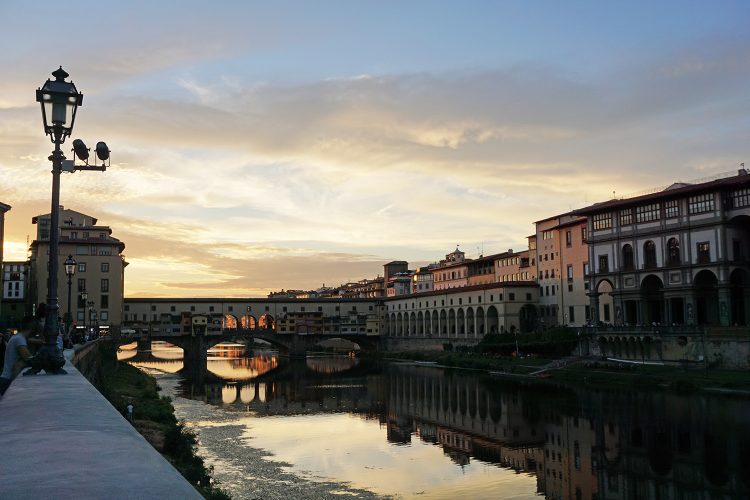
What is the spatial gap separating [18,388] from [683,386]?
49.9m

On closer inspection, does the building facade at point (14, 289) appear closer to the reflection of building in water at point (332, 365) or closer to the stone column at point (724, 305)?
the reflection of building in water at point (332, 365)

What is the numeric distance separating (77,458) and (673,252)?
65675mm

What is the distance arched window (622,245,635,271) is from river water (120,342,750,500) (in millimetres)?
17182

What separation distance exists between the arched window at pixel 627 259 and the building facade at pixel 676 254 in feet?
0.33

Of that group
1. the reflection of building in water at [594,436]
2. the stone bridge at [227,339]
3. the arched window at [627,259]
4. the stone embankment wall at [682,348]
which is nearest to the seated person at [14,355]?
the reflection of building in water at [594,436]

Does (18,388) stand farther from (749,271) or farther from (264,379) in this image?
(264,379)

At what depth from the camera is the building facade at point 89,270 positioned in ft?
316

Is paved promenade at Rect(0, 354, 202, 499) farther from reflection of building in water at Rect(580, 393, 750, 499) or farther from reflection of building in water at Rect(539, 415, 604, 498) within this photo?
reflection of building in water at Rect(580, 393, 750, 499)

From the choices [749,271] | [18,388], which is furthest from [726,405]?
[18,388]

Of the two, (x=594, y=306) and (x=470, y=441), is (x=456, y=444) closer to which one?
(x=470, y=441)

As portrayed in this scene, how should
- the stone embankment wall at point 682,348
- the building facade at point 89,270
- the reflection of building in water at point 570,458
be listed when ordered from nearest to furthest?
the reflection of building in water at point 570,458 < the stone embankment wall at point 682,348 < the building facade at point 89,270

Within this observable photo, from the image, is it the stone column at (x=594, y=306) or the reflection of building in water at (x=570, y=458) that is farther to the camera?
the stone column at (x=594, y=306)

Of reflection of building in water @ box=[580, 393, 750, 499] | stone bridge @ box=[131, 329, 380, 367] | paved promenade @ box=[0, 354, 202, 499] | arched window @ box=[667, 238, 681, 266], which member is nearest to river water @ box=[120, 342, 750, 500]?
reflection of building in water @ box=[580, 393, 750, 499]

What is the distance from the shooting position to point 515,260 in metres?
102
